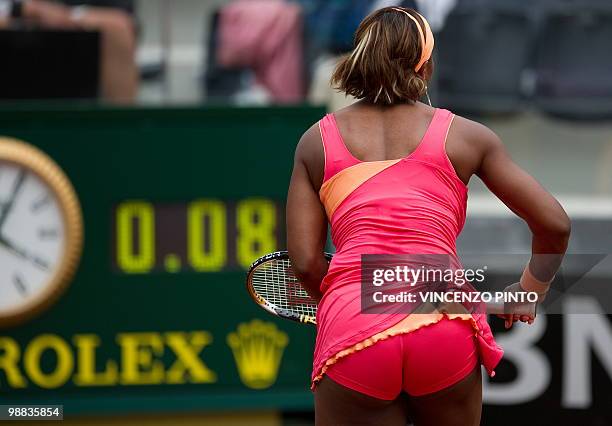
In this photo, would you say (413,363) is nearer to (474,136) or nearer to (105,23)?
(474,136)

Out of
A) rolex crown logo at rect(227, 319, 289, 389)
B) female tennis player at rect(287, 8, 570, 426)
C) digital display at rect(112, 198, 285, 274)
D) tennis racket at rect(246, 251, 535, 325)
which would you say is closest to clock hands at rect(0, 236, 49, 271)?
digital display at rect(112, 198, 285, 274)

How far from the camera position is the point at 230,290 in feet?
18.3

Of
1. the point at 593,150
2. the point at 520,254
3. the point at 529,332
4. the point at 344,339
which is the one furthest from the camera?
the point at 593,150

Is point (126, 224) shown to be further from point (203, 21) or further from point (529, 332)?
point (529, 332)

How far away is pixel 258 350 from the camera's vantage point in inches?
220

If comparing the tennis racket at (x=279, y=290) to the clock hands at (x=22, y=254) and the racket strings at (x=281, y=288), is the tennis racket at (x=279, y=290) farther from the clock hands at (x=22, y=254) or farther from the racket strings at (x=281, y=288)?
the clock hands at (x=22, y=254)

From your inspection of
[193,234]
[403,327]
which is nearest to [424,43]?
[403,327]

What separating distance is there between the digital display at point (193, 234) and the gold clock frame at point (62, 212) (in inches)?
7.1

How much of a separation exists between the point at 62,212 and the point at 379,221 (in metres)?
3.06

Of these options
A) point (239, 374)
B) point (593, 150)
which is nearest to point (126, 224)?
point (239, 374)

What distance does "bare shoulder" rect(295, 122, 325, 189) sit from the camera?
9.21 feet

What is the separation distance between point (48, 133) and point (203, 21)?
0.90 m

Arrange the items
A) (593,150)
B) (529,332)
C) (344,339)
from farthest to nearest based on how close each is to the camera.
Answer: (593,150) → (529,332) → (344,339)

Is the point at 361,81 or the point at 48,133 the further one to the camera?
the point at 48,133
